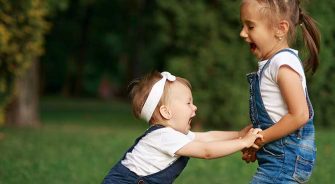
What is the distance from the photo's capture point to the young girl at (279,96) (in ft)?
13.1

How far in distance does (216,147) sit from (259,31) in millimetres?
693

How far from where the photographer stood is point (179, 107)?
4.27 metres

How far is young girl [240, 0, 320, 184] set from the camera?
13.1 ft

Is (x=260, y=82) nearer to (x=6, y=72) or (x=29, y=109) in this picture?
(x=6, y=72)

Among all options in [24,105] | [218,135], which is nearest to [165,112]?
[218,135]

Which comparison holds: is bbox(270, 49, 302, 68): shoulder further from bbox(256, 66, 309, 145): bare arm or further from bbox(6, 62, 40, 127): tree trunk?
bbox(6, 62, 40, 127): tree trunk

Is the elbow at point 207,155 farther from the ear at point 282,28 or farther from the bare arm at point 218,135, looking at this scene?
the ear at point 282,28

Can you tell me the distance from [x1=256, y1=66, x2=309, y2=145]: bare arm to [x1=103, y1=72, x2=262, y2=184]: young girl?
20 cm

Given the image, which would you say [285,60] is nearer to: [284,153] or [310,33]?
[310,33]

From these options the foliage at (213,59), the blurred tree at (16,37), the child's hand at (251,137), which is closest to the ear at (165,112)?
the child's hand at (251,137)

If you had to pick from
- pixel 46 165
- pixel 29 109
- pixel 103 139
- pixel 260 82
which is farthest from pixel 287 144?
pixel 29 109

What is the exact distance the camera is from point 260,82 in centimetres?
417

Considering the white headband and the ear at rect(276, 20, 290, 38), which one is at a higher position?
the ear at rect(276, 20, 290, 38)

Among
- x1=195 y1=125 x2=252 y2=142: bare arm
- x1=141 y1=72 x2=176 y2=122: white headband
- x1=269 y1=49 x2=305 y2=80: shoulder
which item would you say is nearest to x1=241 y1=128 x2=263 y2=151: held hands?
x1=195 y1=125 x2=252 y2=142: bare arm
